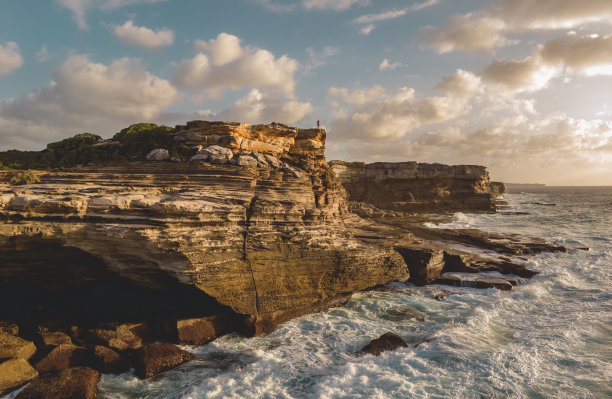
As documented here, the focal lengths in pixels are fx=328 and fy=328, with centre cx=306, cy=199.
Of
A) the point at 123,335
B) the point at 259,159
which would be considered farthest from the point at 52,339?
the point at 259,159

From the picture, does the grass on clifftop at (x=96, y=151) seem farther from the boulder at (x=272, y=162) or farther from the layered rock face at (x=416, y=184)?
the layered rock face at (x=416, y=184)

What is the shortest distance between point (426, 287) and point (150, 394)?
15307mm

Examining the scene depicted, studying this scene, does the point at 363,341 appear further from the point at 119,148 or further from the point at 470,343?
the point at 119,148

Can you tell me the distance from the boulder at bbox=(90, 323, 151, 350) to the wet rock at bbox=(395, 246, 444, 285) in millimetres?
14370

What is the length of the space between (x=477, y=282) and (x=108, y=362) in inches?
747

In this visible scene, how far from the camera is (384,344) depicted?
12.6 metres

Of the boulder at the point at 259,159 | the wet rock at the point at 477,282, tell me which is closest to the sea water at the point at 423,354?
the wet rock at the point at 477,282

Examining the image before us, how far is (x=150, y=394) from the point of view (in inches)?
398

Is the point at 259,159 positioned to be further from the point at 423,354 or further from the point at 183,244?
the point at 423,354

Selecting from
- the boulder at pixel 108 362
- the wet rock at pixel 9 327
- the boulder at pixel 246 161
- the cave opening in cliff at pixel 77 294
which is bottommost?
the boulder at pixel 108 362

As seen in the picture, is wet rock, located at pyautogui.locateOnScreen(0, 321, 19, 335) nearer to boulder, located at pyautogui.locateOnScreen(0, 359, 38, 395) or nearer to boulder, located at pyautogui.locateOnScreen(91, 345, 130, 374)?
boulder, located at pyautogui.locateOnScreen(0, 359, 38, 395)

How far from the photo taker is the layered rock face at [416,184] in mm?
63188

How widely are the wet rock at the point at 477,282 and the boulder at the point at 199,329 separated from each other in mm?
13301

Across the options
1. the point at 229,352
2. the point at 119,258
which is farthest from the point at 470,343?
the point at 119,258
